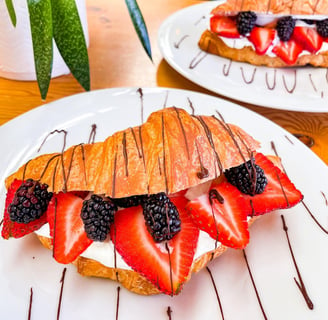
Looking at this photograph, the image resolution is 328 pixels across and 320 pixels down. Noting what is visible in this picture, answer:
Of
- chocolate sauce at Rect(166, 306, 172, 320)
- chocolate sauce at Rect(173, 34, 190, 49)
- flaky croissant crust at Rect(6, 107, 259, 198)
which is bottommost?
chocolate sauce at Rect(166, 306, 172, 320)

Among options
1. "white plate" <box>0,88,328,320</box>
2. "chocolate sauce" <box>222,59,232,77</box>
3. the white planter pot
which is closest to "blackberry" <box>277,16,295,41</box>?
"chocolate sauce" <box>222,59,232,77</box>

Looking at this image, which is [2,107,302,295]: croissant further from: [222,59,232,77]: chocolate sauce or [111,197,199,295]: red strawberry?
[222,59,232,77]: chocolate sauce

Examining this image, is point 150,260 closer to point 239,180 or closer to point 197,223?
→ point 197,223

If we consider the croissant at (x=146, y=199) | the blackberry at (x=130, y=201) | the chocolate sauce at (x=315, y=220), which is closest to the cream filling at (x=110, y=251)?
the croissant at (x=146, y=199)

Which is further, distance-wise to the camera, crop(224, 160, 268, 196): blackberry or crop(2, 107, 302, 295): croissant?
crop(224, 160, 268, 196): blackberry

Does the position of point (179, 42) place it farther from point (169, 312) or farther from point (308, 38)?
point (169, 312)

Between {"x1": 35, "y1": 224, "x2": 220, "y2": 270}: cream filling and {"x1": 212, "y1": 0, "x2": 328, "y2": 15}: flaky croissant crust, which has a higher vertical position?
{"x1": 212, "y1": 0, "x2": 328, "y2": 15}: flaky croissant crust

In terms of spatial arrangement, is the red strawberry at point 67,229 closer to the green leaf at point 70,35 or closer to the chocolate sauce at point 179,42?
the green leaf at point 70,35

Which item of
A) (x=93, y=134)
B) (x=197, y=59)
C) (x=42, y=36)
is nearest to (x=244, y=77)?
(x=197, y=59)

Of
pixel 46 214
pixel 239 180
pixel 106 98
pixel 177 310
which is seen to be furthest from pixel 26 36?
pixel 177 310
